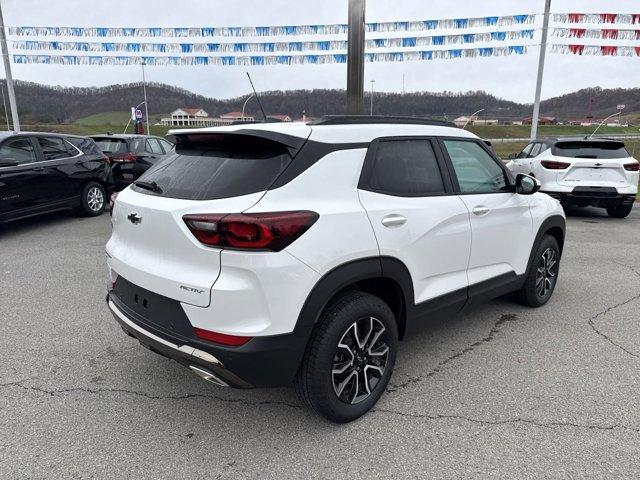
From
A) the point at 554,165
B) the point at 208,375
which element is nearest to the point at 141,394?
the point at 208,375

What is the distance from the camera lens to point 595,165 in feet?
29.0

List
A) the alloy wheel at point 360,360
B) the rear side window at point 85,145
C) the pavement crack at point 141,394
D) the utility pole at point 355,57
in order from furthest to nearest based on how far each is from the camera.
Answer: the utility pole at point 355,57
the rear side window at point 85,145
the pavement crack at point 141,394
the alloy wheel at point 360,360

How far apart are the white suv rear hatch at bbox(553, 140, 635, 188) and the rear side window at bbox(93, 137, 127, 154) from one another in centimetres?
910

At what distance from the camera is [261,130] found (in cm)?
256

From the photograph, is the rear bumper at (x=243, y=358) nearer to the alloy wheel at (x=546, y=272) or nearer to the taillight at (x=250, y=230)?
the taillight at (x=250, y=230)

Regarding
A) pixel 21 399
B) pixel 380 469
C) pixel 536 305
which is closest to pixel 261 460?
pixel 380 469

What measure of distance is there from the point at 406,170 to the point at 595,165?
7.44 metres

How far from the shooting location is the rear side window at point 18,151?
730 cm

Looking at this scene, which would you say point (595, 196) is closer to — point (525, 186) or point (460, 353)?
point (525, 186)

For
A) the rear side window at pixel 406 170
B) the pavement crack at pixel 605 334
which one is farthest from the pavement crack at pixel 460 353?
the rear side window at pixel 406 170

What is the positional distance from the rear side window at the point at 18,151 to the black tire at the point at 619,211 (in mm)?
10813

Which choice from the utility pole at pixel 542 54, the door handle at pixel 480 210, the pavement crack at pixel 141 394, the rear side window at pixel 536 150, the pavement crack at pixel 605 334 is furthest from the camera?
the utility pole at pixel 542 54

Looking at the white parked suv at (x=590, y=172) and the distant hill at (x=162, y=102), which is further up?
the distant hill at (x=162, y=102)

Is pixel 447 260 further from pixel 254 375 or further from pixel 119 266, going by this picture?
pixel 119 266
